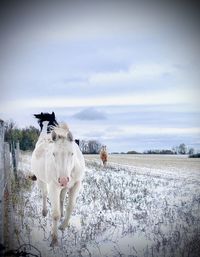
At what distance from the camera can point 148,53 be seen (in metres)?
4.31

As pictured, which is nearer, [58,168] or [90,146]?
[58,168]

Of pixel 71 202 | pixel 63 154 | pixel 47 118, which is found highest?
pixel 47 118

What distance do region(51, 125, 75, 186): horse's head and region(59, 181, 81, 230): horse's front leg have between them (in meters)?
0.33

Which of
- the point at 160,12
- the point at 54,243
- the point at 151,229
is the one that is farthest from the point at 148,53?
the point at 54,243

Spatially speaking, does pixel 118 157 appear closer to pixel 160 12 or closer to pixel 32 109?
pixel 32 109

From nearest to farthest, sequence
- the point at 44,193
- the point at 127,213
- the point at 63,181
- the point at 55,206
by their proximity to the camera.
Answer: the point at 63,181, the point at 55,206, the point at 127,213, the point at 44,193

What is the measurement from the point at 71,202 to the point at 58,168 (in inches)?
20.5

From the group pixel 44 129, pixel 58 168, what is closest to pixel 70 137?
pixel 58 168

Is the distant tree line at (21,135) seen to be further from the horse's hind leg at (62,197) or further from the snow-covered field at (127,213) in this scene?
the horse's hind leg at (62,197)

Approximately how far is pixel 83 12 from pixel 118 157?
1.40 m

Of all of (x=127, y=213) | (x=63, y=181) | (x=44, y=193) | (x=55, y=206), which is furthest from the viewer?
(x=44, y=193)

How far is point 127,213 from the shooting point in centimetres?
434

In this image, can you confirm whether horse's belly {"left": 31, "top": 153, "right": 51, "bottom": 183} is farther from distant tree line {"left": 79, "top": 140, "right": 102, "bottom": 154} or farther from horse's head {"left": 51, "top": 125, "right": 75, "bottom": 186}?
distant tree line {"left": 79, "top": 140, "right": 102, "bottom": 154}

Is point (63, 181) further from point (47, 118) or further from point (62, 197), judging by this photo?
point (47, 118)
